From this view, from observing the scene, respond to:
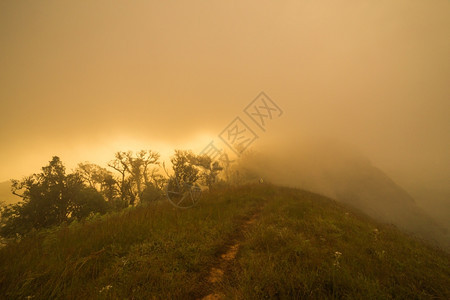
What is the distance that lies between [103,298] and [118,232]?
10.1ft

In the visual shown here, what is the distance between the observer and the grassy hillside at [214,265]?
3.04 meters

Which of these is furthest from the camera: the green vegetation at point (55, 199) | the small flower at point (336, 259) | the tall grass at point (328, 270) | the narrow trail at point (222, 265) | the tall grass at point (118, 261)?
the green vegetation at point (55, 199)

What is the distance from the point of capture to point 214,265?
14.1 feet

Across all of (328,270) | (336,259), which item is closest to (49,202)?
(328,270)

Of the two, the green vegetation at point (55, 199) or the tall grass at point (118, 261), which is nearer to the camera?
the tall grass at point (118, 261)

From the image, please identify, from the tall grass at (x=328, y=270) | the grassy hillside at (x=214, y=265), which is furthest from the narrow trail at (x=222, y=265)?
the tall grass at (x=328, y=270)

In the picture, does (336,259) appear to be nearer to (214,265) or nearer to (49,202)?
(214,265)

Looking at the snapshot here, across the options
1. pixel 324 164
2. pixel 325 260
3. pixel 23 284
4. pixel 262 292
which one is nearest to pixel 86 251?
pixel 23 284

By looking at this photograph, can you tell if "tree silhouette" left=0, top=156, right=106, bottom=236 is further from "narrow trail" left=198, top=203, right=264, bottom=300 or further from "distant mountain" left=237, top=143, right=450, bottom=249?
"distant mountain" left=237, top=143, right=450, bottom=249

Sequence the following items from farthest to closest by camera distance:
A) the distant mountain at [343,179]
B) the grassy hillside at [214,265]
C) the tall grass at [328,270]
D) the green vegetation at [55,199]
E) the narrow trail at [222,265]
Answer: the distant mountain at [343,179] → the green vegetation at [55,199] → the narrow trail at [222,265] → the grassy hillside at [214,265] → the tall grass at [328,270]

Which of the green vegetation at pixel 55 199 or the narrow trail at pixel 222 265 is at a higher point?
the green vegetation at pixel 55 199

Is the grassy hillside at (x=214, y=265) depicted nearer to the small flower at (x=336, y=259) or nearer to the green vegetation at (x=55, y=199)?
the small flower at (x=336, y=259)

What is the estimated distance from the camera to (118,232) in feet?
18.2

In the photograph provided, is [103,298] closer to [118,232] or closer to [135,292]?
[135,292]
